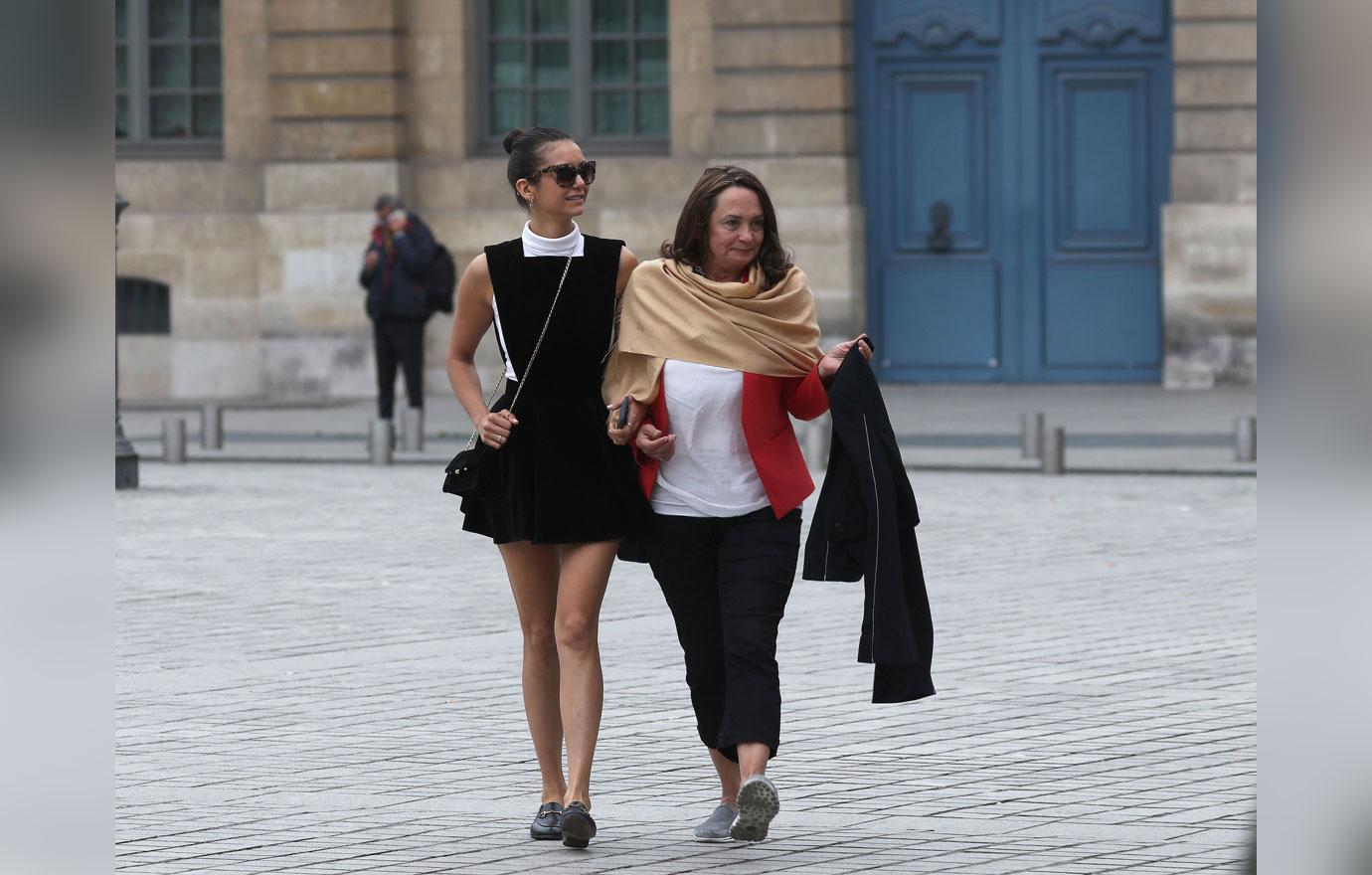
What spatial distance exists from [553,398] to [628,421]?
229mm

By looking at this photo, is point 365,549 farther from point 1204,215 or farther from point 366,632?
point 1204,215

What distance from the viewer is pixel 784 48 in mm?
23094

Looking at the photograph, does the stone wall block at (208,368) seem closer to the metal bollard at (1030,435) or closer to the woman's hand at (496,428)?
the metal bollard at (1030,435)

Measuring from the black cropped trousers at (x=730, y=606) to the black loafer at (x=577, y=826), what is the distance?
0.36 meters

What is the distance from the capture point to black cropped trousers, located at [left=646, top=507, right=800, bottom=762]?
5.82m

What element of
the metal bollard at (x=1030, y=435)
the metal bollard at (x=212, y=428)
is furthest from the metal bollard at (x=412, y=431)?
the metal bollard at (x=1030, y=435)

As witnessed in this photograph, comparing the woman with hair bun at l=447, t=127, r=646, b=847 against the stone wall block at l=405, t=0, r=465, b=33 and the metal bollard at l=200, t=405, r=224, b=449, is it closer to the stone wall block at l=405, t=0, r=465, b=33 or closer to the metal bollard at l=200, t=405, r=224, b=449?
the metal bollard at l=200, t=405, r=224, b=449

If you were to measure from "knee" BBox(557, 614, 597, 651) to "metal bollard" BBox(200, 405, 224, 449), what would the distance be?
1286 centimetres

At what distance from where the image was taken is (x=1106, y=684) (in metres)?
8.16

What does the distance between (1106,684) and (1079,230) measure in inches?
614

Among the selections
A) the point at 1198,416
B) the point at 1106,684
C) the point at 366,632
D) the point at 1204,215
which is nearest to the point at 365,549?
the point at 366,632

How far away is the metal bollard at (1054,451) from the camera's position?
1602cm
